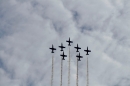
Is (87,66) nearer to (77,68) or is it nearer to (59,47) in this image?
(77,68)

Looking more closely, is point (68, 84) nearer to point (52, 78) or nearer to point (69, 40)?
point (52, 78)

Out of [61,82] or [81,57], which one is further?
[81,57]

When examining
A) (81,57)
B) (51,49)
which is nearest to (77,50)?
(81,57)

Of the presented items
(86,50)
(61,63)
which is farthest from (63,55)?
(86,50)

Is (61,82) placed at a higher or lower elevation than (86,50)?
lower

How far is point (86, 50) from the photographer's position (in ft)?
655

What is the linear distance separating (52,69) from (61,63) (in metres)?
7.54

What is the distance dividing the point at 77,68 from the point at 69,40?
63.8 feet

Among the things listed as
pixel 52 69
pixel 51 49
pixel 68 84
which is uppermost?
pixel 51 49

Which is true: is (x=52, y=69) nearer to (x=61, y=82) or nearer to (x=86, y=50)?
(x=61, y=82)

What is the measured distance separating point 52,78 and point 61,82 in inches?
295

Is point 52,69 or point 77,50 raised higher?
point 77,50

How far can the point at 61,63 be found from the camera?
624ft

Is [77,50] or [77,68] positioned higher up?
[77,50]
